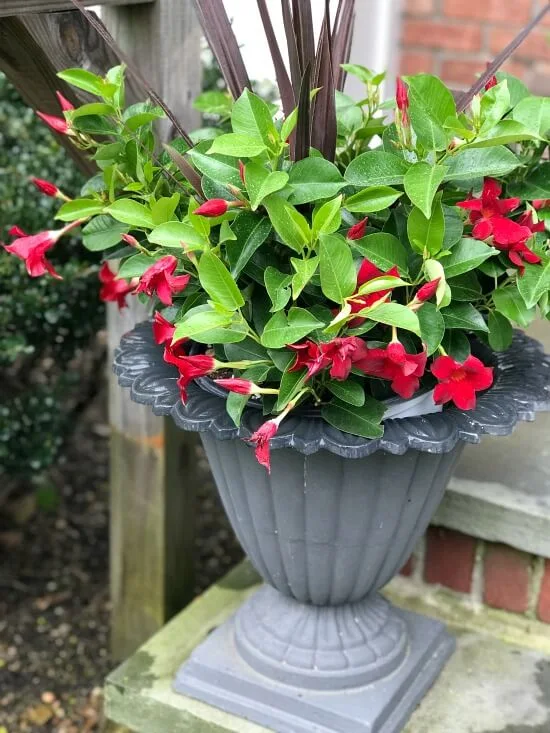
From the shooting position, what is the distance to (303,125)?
0.97m

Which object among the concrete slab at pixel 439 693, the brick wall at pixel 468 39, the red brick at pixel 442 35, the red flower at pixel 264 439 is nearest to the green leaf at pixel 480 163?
the red flower at pixel 264 439

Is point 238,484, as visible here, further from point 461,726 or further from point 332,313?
point 461,726

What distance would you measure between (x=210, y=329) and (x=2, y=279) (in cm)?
76

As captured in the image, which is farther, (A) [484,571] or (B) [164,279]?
(A) [484,571]

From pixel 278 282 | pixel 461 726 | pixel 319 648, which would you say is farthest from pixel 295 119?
pixel 461 726

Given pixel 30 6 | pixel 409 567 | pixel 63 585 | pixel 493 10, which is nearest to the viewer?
pixel 30 6

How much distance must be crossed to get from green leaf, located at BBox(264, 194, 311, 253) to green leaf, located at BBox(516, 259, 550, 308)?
0.24 metres

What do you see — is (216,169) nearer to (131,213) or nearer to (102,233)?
(131,213)

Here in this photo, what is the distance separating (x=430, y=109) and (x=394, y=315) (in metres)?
0.23

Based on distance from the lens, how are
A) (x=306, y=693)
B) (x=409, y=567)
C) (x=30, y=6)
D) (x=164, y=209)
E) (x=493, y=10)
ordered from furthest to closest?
1. (x=493, y=10)
2. (x=409, y=567)
3. (x=306, y=693)
4. (x=30, y=6)
5. (x=164, y=209)

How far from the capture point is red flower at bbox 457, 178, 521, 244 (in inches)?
37.9

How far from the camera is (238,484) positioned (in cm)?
115

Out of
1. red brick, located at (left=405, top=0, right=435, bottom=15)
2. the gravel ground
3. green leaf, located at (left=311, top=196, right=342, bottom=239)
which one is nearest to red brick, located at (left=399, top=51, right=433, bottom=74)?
red brick, located at (left=405, top=0, right=435, bottom=15)

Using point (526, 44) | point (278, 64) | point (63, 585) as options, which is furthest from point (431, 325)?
point (526, 44)
